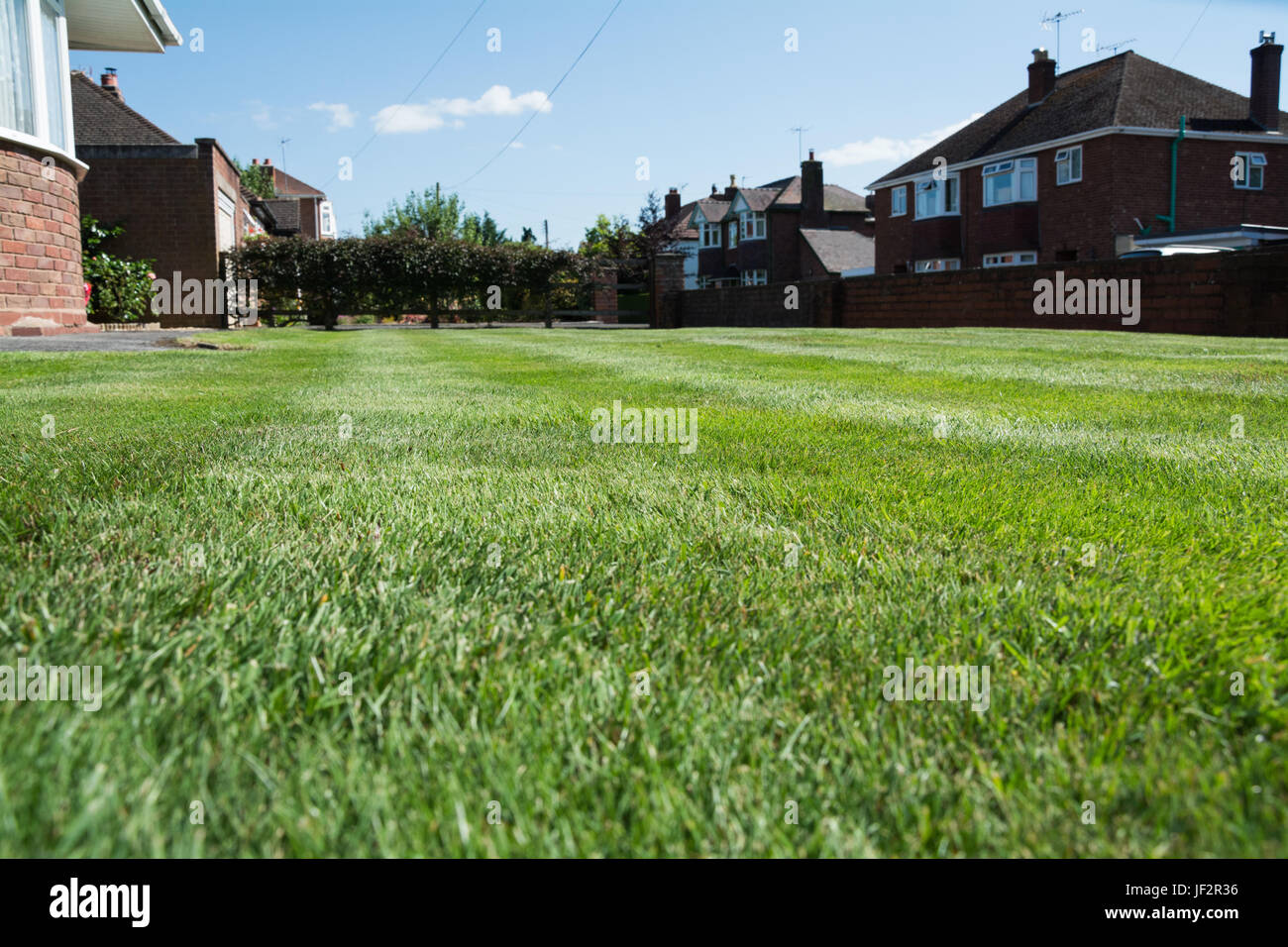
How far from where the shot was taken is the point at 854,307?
75.2ft

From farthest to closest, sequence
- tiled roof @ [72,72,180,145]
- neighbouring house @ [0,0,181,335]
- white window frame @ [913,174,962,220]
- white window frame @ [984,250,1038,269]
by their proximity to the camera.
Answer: white window frame @ [913,174,962,220], white window frame @ [984,250,1038,269], tiled roof @ [72,72,180,145], neighbouring house @ [0,0,181,335]

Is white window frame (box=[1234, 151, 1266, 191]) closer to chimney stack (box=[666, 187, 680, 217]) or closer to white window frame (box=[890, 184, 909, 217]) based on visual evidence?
white window frame (box=[890, 184, 909, 217])

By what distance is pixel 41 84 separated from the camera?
1210 cm

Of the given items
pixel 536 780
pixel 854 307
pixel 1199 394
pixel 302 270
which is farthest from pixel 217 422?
pixel 302 270

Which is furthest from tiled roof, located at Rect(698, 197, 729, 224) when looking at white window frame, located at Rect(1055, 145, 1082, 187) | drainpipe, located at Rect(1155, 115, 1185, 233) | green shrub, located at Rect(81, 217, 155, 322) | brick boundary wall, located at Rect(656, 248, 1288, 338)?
green shrub, located at Rect(81, 217, 155, 322)

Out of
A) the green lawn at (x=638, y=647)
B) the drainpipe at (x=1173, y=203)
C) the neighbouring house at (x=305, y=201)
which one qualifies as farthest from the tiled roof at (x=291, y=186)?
the green lawn at (x=638, y=647)

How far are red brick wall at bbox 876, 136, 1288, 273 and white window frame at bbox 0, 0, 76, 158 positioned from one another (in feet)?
93.4

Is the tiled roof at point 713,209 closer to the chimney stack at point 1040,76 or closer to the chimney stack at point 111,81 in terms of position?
the chimney stack at point 1040,76

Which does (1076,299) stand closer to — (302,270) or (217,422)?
(217,422)

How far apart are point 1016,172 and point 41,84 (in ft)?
100

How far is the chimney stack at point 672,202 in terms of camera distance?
6856 centimetres

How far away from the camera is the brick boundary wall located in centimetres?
1530

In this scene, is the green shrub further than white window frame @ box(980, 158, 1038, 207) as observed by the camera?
No

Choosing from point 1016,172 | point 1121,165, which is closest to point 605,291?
point 1016,172
